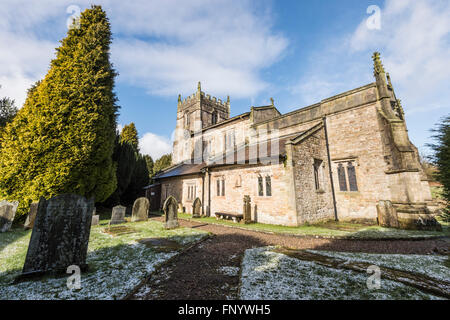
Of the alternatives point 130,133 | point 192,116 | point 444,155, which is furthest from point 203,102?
point 444,155

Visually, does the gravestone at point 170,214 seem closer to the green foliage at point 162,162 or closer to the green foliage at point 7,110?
the green foliage at point 7,110

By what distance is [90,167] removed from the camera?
36.2 ft

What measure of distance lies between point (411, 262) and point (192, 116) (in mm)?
33958

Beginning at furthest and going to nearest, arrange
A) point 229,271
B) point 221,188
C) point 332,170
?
point 221,188, point 332,170, point 229,271

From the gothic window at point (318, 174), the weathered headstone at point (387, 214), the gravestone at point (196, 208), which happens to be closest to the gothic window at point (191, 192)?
the gravestone at point (196, 208)

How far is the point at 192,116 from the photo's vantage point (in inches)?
1377

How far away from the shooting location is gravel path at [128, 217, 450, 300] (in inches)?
133

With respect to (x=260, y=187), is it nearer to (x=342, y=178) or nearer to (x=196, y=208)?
(x=196, y=208)

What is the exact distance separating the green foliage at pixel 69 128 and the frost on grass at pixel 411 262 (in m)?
13.0

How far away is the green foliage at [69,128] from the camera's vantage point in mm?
Answer: 9289

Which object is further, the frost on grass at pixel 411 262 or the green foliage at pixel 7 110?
the green foliage at pixel 7 110

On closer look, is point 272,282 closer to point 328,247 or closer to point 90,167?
point 328,247

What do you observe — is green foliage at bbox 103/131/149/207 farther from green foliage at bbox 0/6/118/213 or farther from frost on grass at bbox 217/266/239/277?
frost on grass at bbox 217/266/239/277
